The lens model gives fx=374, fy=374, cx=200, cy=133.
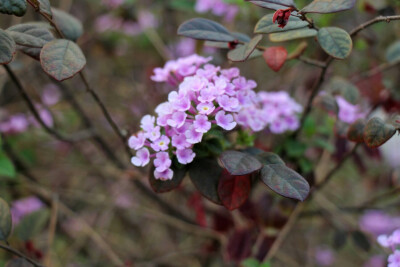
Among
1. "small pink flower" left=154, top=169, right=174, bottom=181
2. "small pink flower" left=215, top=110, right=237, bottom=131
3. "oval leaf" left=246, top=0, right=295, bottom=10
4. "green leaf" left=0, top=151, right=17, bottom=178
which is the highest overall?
"oval leaf" left=246, top=0, right=295, bottom=10

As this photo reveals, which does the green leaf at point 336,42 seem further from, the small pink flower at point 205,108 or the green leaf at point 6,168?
the green leaf at point 6,168

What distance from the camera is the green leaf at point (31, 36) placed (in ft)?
2.38

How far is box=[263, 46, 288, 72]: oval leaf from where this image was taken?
788mm

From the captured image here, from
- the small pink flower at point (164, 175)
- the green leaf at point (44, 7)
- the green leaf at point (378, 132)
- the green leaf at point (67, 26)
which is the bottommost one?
the small pink flower at point (164, 175)

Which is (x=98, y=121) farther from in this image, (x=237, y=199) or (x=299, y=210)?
(x=237, y=199)

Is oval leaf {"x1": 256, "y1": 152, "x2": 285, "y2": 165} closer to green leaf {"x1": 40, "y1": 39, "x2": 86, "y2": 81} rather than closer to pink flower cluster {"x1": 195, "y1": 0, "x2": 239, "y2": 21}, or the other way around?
green leaf {"x1": 40, "y1": 39, "x2": 86, "y2": 81}

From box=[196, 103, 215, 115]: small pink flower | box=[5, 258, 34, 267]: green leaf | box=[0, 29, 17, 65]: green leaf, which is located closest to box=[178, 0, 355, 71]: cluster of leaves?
box=[196, 103, 215, 115]: small pink flower

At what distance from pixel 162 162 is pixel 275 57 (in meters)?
0.33

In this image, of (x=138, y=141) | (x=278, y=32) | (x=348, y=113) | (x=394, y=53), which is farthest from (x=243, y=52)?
(x=394, y=53)

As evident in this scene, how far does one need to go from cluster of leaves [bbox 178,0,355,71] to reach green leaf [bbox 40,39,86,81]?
0.72 feet

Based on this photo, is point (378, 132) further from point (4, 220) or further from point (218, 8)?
point (218, 8)

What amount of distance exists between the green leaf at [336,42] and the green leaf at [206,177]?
323 mm

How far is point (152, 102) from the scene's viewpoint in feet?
6.49

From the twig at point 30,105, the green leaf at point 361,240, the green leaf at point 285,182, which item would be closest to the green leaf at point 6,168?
the twig at point 30,105
